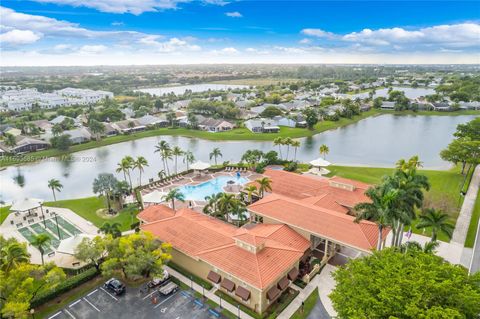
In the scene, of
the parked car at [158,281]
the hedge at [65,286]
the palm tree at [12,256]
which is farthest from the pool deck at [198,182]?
the palm tree at [12,256]

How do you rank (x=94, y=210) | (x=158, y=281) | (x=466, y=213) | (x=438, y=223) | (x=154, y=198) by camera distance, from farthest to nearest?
1. (x=94, y=210)
2. (x=154, y=198)
3. (x=466, y=213)
4. (x=158, y=281)
5. (x=438, y=223)

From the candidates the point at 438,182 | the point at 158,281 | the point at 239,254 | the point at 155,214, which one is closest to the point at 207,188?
the point at 155,214

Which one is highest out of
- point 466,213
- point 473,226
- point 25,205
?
point 25,205

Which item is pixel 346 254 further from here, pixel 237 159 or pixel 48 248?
pixel 237 159

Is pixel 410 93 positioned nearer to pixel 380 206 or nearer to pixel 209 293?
pixel 380 206

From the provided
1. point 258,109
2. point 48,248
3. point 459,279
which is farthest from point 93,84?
point 459,279

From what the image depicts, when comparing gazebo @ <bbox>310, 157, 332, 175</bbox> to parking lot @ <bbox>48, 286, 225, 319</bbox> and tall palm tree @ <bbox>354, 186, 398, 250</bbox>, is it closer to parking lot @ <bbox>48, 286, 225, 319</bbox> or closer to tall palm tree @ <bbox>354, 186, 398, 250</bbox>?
tall palm tree @ <bbox>354, 186, 398, 250</bbox>
